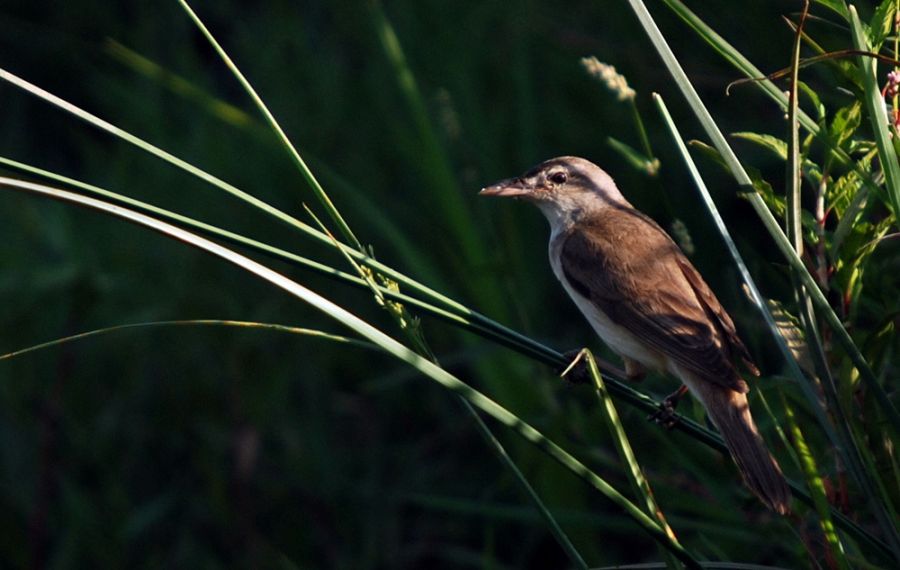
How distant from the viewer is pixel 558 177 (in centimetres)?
439

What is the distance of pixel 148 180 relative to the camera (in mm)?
6215

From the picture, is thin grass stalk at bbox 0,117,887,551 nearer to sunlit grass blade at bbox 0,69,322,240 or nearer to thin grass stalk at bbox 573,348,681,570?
sunlit grass blade at bbox 0,69,322,240

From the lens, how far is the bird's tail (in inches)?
103

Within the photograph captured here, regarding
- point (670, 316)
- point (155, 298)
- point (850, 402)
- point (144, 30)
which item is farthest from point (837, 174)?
point (144, 30)

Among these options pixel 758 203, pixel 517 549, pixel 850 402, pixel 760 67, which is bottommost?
pixel 517 549

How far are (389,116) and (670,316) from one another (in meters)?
2.64

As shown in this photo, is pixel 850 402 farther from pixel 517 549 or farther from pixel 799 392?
pixel 517 549

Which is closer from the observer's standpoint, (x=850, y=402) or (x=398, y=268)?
(x=850, y=402)

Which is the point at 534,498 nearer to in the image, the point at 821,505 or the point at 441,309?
the point at 441,309

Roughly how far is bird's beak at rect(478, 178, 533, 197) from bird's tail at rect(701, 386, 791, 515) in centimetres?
122

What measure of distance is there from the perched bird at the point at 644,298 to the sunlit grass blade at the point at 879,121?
68 centimetres

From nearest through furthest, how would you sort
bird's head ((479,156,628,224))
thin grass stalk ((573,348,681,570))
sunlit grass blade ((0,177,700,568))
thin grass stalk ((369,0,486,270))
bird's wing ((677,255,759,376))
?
sunlit grass blade ((0,177,700,568)) → thin grass stalk ((573,348,681,570)) → bird's wing ((677,255,759,376)) → bird's head ((479,156,628,224)) → thin grass stalk ((369,0,486,270))

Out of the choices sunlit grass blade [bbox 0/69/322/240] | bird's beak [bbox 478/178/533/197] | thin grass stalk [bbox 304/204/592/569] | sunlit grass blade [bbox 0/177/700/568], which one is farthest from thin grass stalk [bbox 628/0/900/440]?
bird's beak [bbox 478/178/533/197]

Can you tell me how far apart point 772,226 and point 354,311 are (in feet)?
11.3
